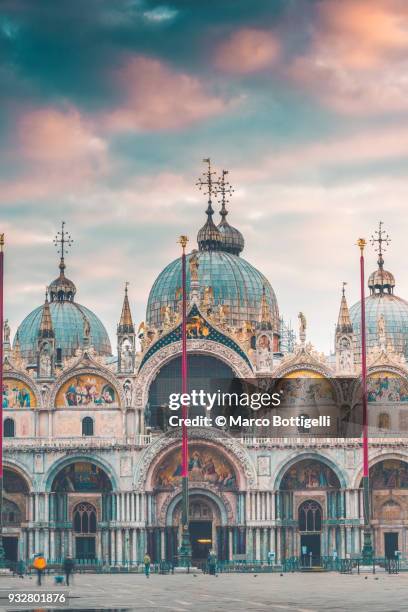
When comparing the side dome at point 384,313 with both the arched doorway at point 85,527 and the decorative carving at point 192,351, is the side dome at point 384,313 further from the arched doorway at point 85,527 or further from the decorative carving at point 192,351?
the arched doorway at point 85,527

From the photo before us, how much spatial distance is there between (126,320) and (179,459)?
9.93 meters

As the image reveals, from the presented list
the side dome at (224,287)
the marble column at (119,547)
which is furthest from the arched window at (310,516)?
the side dome at (224,287)

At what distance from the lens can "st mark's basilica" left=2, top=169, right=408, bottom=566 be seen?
4035 inches

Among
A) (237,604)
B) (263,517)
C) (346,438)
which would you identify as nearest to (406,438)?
(346,438)

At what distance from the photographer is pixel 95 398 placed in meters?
106

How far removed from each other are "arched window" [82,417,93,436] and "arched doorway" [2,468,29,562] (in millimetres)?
5075

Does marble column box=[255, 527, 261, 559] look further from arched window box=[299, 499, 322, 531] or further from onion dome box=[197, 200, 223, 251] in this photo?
onion dome box=[197, 200, 223, 251]

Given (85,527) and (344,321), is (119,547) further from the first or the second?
(344,321)

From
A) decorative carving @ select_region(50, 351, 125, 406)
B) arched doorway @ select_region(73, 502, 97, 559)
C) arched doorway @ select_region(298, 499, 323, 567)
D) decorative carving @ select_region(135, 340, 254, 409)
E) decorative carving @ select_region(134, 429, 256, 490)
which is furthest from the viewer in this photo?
decorative carving @ select_region(50, 351, 125, 406)

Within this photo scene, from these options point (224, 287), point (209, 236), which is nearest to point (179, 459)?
point (224, 287)

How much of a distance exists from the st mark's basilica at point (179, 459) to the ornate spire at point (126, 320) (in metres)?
0.09

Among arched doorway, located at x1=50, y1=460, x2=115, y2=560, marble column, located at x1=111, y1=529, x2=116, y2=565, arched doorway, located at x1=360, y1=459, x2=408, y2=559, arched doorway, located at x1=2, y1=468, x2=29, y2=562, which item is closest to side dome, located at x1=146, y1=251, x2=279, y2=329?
arched doorway, located at x1=50, y1=460, x2=115, y2=560

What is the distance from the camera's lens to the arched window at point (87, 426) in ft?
347

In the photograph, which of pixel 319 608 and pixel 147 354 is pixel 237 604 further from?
pixel 147 354
